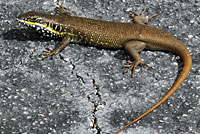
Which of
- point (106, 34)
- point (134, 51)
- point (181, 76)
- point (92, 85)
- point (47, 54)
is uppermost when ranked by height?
point (106, 34)

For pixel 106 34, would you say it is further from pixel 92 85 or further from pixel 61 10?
pixel 61 10

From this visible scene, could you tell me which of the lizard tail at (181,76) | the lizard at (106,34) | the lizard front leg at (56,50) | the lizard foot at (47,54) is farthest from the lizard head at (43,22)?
the lizard tail at (181,76)

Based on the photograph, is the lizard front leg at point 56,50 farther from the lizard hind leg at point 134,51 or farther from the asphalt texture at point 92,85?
the lizard hind leg at point 134,51

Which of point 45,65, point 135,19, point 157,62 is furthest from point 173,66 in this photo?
point 45,65

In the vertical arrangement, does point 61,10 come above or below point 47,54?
above

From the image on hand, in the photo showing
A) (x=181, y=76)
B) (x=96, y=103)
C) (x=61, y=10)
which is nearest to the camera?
(x=96, y=103)

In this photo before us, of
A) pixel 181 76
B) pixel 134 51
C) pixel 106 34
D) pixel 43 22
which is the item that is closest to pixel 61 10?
pixel 43 22

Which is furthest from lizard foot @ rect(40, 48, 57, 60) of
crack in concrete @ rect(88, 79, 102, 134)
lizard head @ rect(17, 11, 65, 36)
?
crack in concrete @ rect(88, 79, 102, 134)
